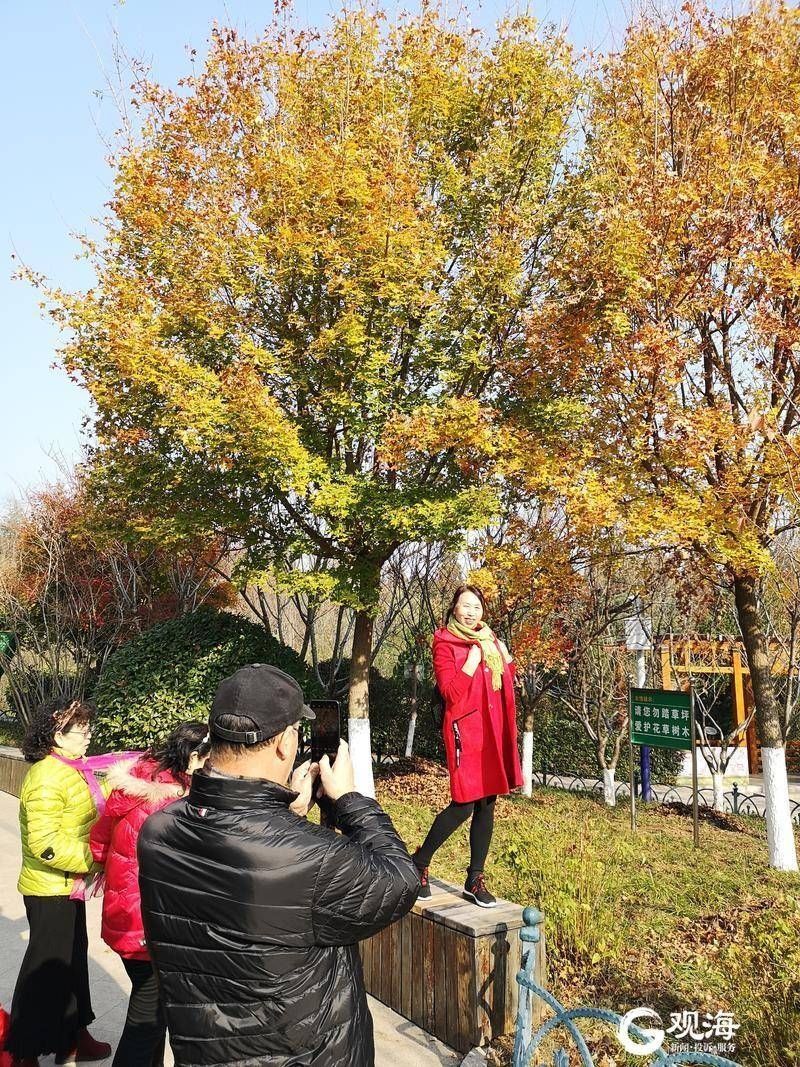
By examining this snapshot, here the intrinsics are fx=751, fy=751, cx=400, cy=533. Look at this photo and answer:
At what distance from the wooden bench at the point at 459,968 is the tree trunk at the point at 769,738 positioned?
4.62 m

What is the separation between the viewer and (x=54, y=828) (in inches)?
139

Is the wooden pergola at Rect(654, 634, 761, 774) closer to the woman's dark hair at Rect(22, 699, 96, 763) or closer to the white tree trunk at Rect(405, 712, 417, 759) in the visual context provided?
the white tree trunk at Rect(405, 712, 417, 759)

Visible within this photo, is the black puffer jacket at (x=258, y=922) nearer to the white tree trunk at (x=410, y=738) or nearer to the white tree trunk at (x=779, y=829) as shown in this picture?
the white tree trunk at (x=779, y=829)

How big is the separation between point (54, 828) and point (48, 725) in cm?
47

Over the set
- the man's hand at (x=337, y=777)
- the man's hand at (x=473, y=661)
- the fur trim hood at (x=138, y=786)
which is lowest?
the fur trim hood at (x=138, y=786)

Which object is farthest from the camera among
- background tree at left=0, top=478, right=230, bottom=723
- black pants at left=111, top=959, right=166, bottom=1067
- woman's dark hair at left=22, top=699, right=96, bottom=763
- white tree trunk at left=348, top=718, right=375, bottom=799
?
background tree at left=0, top=478, right=230, bottom=723

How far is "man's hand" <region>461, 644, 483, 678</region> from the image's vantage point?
3967 mm

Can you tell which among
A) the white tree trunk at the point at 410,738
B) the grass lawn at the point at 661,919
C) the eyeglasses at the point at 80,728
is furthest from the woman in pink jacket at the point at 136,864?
the white tree trunk at the point at 410,738

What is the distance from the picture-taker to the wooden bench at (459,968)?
3.61m

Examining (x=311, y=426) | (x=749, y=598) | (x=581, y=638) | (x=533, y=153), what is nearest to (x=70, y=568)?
(x=311, y=426)

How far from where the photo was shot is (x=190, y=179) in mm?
9250

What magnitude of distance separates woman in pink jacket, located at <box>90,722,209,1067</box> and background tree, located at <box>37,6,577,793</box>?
510 cm

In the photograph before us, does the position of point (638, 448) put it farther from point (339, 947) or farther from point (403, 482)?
point (339, 947)

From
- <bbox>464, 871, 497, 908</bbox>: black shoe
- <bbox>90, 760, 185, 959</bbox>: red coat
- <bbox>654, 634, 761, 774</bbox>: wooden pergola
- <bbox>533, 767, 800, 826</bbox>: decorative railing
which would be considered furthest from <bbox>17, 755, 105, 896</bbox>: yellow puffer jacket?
<bbox>654, 634, 761, 774</bbox>: wooden pergola
